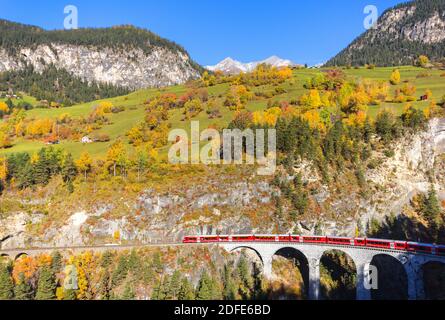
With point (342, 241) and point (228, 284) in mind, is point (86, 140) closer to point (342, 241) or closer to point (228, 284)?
point (228, 284)

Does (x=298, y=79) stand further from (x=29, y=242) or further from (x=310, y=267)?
(x=29, y=242)

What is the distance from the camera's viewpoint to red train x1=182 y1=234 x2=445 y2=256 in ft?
170

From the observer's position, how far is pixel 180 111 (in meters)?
132

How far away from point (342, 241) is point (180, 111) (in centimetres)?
8532

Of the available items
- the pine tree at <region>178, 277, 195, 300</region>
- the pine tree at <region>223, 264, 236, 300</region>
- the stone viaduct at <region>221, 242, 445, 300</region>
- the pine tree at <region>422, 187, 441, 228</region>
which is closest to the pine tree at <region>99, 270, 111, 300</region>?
the pine tree at <region>178, 277, 195, 300</region>

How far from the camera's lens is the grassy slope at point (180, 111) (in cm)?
11031

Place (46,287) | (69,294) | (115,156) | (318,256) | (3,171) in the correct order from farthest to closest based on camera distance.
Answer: (115,156)
(3,171)
(318,256)
(69,294)
(46,287)

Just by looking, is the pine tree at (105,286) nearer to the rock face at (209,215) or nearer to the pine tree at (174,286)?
the pine tree at (174,286)

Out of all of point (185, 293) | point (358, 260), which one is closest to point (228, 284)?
point (185, 293)

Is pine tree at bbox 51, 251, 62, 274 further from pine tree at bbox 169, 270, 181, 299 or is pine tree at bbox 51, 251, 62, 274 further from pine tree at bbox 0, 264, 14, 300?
pine tree at bbox 169, 270, 181, 299

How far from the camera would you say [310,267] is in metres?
61.6

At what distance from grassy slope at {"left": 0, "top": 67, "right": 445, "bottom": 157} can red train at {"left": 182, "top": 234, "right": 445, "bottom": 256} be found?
4762cm

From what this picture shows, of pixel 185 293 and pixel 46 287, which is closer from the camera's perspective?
pixel 46 287

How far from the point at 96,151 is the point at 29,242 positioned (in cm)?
3479
